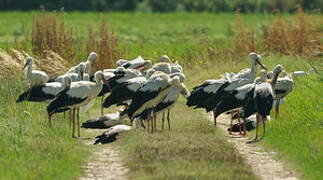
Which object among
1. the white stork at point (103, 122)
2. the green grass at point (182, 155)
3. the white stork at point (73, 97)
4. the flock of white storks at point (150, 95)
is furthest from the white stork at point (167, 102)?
the white stork at point (73, 97)

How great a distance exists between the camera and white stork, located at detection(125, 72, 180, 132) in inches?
486

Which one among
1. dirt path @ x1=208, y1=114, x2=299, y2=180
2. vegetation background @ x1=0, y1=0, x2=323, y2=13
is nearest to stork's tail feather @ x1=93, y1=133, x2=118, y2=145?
dirt path @ x1=208, y1=114, x2=299, y2=180

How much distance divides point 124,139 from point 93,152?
2.19 ft

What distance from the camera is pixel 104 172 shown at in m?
9.73

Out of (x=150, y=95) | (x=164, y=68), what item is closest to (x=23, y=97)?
(x=150, y=95)

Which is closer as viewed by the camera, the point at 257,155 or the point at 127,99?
the point at 257,155

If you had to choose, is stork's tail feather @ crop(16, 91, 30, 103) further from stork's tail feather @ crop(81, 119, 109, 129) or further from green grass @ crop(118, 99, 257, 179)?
green grass @ crop(118, 99, 257, 179)

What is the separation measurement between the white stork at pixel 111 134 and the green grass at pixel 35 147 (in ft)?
1.13

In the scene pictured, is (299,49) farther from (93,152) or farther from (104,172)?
(104,172)

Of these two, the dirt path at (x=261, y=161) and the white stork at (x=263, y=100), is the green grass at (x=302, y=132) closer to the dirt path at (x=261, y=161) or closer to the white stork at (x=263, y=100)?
the dirt path at (x=261, y=161)

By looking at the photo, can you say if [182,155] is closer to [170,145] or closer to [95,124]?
[170,145]

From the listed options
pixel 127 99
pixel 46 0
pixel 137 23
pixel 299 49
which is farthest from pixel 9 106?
pixel 46 0

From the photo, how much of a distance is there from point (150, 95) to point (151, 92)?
0.17ft

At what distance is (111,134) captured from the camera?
39.5 feet
